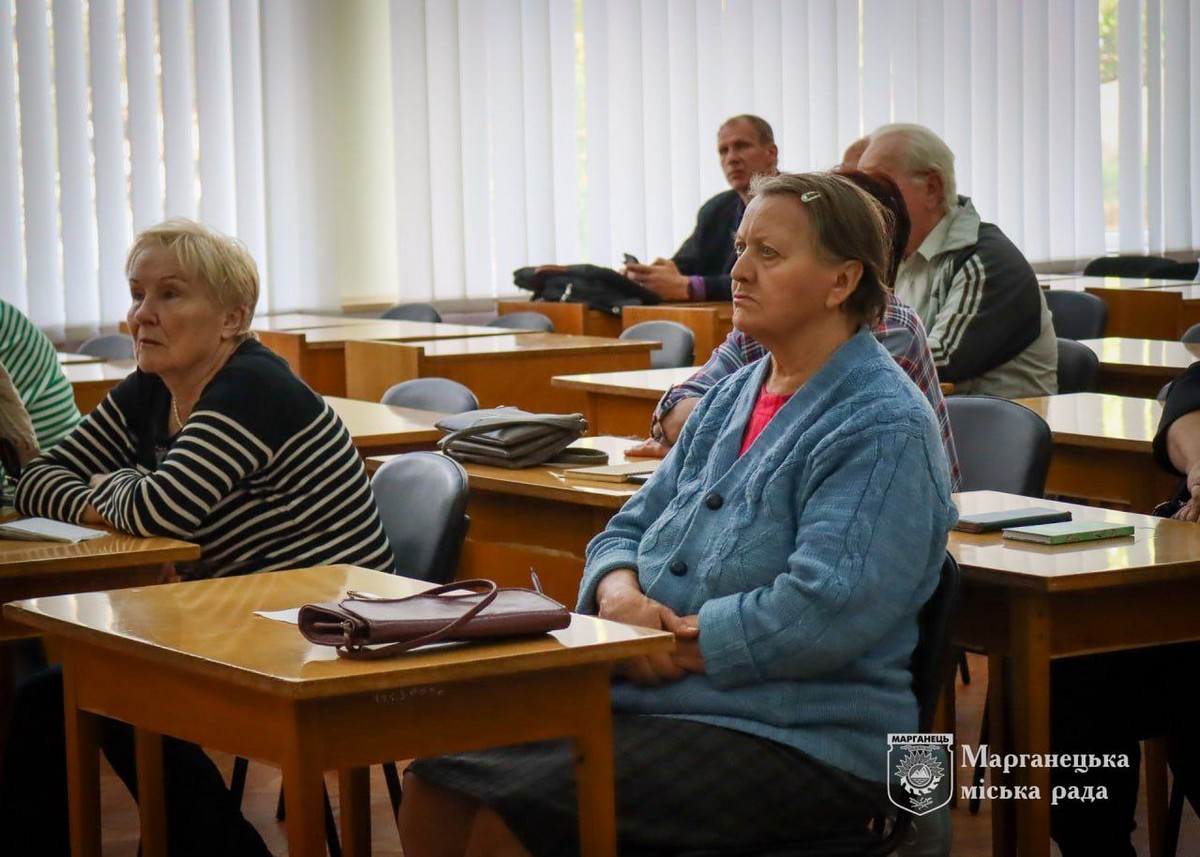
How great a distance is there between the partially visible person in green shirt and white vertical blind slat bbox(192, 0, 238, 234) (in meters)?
3.52

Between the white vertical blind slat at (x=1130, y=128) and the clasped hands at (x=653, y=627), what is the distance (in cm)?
857

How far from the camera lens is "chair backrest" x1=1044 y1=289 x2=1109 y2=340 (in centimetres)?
559

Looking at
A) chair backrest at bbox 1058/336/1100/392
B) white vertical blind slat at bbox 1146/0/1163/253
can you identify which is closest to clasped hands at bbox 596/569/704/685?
chair backrest at bbox 1058/336/1100/392

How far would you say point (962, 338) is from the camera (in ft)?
13.4

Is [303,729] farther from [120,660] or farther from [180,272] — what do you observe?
[180,272]

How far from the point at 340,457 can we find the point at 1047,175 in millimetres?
7803

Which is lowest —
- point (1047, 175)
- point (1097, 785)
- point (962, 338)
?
point (1097, 785)

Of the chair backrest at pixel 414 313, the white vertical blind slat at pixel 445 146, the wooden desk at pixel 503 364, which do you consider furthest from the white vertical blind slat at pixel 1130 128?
the wooden desk at pixel 503 364

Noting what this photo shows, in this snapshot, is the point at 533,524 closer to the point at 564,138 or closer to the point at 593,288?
the point at 593,288

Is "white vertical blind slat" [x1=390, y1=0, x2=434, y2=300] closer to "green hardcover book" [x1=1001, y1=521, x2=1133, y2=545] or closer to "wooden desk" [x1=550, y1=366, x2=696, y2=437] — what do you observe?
"wooden desk" [x1=550, y1=366, x2=696, y2=437]

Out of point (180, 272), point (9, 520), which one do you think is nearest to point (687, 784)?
point (180, 272)

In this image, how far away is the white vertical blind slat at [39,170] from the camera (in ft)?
23.3

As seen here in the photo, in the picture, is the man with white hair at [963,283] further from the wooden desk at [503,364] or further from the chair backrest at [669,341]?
the chair backrest at [669,341]

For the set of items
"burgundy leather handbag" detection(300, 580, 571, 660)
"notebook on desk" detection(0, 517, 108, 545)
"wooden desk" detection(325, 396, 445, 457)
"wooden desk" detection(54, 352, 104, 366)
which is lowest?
"notebook on desk" detection(0, 517, 108, 545)
